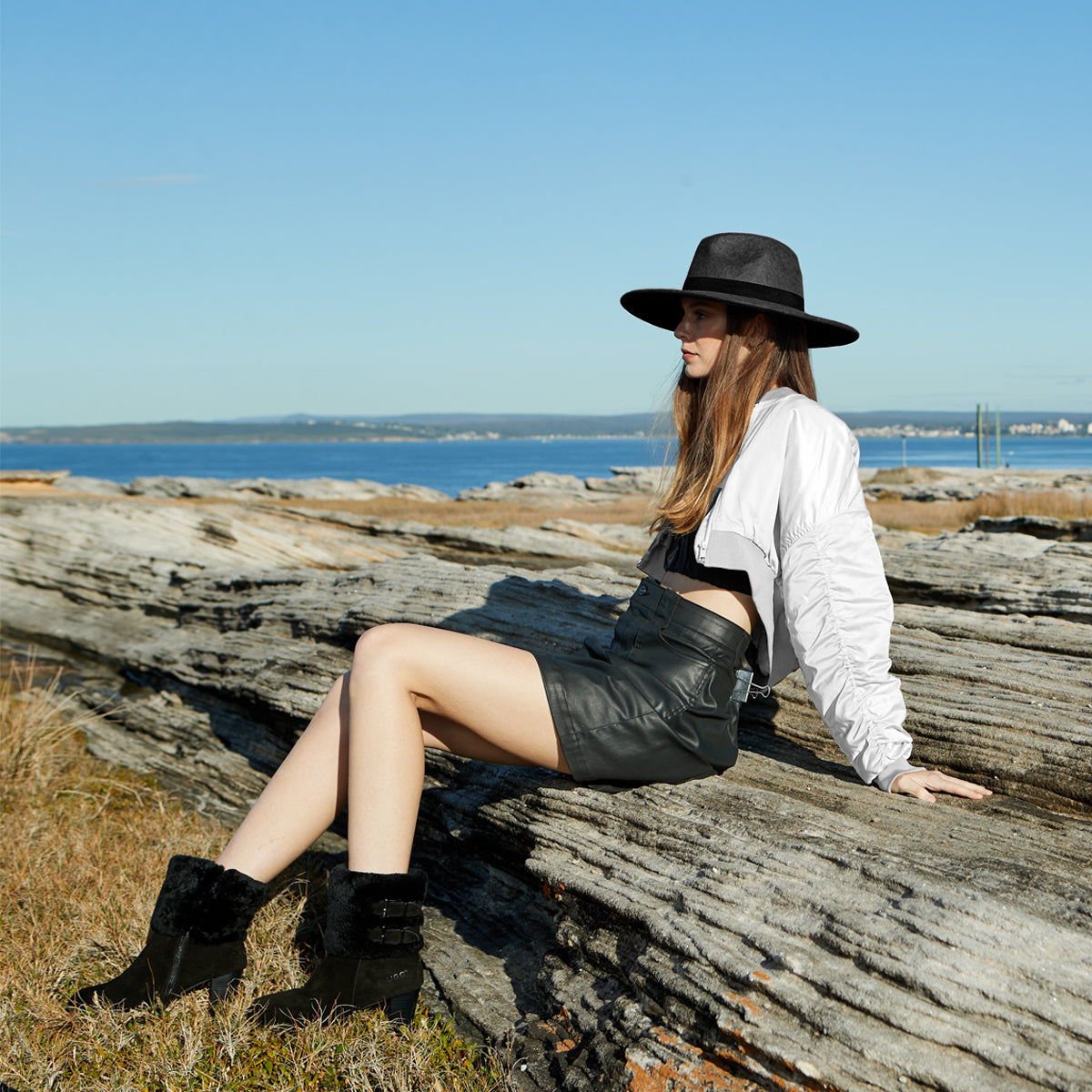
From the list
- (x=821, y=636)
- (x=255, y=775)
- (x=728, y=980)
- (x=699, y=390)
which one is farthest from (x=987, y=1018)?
(x=255, y=775)

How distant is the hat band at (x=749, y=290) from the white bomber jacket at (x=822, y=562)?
0.44 meters

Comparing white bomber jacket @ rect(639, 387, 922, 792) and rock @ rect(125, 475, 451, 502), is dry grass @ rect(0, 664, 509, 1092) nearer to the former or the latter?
white bomber jacket @ rect(639, 387, 922, 792)

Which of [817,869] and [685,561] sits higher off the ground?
[685,561]

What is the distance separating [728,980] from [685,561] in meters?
1.58

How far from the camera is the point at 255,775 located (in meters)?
7.19

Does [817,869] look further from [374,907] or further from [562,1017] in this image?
[374,907]

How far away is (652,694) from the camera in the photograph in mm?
3584

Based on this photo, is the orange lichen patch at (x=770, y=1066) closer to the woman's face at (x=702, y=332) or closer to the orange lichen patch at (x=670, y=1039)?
the orange lichen patch at (x=670, y=1039)

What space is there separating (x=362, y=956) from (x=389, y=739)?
0.76m

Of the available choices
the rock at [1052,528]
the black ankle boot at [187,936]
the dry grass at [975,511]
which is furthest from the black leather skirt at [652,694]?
the dry grass at [975,511]

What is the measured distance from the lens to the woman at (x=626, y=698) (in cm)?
352

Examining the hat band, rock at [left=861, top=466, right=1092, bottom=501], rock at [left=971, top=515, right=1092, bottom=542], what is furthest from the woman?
rock at [left=861, top=466, right=1092, bottom=501]

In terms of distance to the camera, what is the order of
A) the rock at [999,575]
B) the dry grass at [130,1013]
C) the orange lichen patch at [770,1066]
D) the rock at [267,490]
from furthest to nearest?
the rock at [267,490] → the rock at [999,575] → the dry grass at [130,1013] → the orange lichen patch at [770,1066]

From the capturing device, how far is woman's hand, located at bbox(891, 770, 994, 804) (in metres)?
3.59
